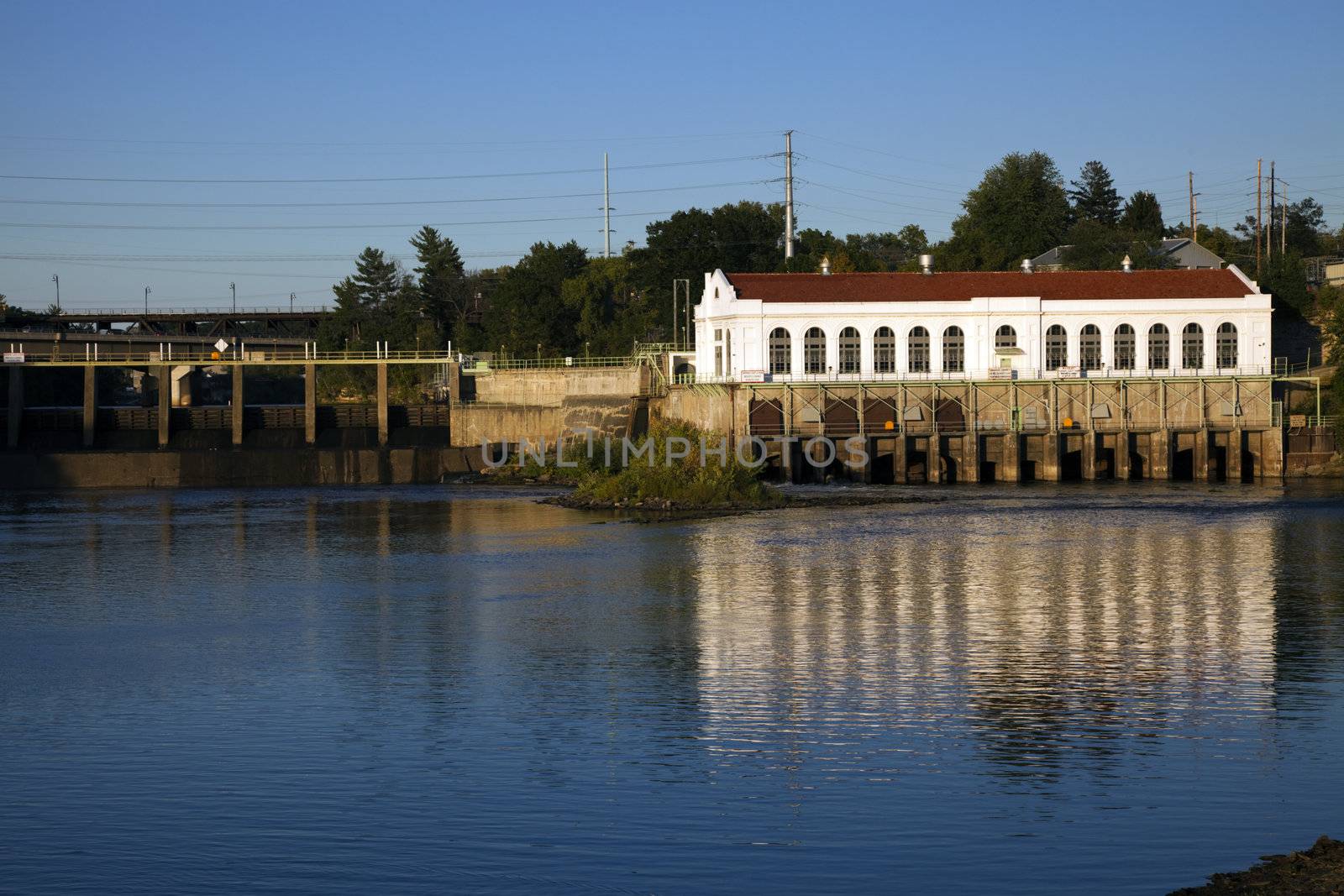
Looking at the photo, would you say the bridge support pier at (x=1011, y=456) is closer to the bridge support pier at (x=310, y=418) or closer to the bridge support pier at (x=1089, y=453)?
the bridge support pier at (x=1089, y=453)

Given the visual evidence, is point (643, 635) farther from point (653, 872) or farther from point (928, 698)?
point (653, 872)

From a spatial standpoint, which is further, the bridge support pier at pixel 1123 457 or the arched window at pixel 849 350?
the arched window at pixel 849 350

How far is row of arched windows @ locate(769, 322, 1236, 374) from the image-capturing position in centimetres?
8231

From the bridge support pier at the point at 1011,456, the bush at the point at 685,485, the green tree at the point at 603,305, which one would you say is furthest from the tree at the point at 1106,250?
the bush at the point at 685,485

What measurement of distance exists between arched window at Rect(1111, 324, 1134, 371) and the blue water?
34.1 m

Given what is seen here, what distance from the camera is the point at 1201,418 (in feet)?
269

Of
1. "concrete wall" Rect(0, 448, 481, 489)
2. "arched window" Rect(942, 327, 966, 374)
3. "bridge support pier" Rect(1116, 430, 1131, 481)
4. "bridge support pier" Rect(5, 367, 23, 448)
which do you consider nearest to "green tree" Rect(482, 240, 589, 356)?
"concrete wall" Rect(0, 448, 481, 489)

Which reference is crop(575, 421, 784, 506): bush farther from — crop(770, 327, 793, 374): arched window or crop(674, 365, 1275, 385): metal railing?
crop(770, 327, 793, 374): arched window

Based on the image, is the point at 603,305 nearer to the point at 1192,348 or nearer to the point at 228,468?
the point at 228,468

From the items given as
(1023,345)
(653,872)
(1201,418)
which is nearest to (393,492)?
(1023,345)

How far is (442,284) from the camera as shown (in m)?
151

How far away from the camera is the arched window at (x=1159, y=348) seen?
8350 centimetres

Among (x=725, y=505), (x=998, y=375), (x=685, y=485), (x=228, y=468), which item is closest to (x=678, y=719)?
(x=725, y=505)

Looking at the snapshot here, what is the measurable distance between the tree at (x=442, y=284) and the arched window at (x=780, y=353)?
221ft
